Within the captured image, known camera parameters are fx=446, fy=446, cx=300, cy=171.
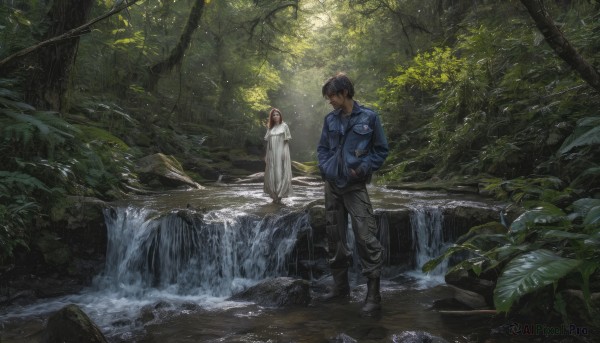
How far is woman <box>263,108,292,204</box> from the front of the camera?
10.3m

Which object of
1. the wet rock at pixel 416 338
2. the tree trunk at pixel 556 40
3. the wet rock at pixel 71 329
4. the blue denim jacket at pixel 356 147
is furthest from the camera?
the blue denim jacket at pixel 356 147

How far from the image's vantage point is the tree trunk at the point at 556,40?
354cm

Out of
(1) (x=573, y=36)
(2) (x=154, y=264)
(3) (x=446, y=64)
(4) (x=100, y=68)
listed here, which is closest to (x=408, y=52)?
(3) (x=446, y=64)

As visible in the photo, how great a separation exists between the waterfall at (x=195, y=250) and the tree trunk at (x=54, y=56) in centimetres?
256

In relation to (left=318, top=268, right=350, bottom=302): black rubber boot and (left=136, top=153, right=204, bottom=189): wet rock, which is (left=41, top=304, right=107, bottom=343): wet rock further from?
(left=136, top=153, right=204, bottom=189): wet rock

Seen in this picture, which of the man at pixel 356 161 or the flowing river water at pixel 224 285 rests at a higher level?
the man at pixel 356 161

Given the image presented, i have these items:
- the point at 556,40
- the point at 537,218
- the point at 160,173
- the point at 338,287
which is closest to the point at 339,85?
the point at 556,40

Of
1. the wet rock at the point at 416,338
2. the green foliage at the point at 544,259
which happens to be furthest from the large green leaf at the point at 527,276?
the wet rock at the point at 416,338

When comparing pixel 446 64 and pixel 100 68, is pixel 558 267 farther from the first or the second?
pixel 100 68

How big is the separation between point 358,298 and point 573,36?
6.43 meters

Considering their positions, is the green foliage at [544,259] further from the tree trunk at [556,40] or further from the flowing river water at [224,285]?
the tree trunk at [556,40]

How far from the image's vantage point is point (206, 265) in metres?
7.94

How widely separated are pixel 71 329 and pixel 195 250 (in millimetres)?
3977

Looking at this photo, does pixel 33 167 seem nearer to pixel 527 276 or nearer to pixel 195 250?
pixel 195 250
